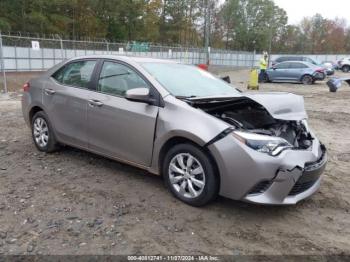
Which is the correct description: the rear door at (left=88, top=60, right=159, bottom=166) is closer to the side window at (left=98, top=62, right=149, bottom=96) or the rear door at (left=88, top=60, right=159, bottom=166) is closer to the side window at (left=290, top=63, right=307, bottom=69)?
the side window at (left=98, top=62, right=149, bottom=96)

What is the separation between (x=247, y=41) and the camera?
272 feet

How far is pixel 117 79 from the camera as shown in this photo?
5074 millimetres

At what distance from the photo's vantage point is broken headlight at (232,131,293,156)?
387cm

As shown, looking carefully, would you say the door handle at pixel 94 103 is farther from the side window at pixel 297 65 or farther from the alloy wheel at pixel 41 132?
the side window at pixel 297 65

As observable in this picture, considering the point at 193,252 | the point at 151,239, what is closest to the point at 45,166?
the point at 151,239

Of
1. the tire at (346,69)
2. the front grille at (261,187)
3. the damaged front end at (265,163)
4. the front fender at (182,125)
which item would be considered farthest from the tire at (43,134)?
the tire at (346,69)

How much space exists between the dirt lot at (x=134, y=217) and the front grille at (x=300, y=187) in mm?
278

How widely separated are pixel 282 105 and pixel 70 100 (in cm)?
278

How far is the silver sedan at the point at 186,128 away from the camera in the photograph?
389 cm

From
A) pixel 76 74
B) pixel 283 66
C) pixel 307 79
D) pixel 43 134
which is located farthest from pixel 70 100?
pixel 283 66

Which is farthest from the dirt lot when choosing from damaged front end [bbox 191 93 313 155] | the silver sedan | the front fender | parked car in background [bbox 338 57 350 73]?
parked car in background [bbox 338 57 350 73]

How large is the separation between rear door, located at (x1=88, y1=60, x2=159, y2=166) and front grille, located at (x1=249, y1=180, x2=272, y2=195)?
126 centimetres

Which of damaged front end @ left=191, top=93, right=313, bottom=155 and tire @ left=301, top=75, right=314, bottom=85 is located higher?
damaged front end @ left=191, top=93, right=313, bottom=155

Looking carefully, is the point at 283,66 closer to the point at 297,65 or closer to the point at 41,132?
the point at 297,65
